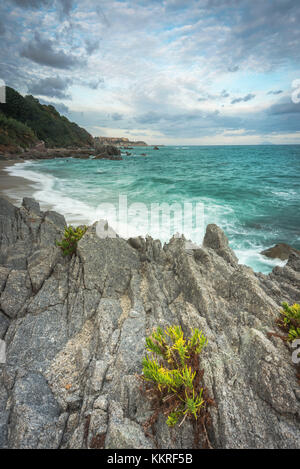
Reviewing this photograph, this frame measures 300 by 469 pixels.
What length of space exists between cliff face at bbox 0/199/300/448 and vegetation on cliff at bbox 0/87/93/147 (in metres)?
66.2

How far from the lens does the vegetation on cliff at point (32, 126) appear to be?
62144 mm

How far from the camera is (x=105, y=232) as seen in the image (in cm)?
678

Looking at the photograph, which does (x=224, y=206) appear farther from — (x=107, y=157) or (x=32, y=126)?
(x=32, y=126)

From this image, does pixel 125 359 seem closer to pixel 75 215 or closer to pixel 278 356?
pixel 278 356

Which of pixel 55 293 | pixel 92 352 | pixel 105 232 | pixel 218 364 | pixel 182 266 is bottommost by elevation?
pixel 92 352

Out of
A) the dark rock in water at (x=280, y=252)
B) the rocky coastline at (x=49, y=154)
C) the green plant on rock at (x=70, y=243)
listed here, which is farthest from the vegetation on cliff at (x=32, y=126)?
the dark rock in water at (x=280, y=252)

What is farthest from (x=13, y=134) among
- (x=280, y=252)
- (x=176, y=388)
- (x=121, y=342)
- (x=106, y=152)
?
(x=176, y=388)

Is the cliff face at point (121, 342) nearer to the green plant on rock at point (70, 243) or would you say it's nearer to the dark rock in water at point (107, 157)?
the green plant on rock at point (70, 243)

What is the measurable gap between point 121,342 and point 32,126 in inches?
4408

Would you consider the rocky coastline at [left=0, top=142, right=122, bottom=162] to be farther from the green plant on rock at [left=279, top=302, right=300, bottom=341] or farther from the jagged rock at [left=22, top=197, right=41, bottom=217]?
the green plant on rock at [left=279, top=302, right=300, bottom=341]

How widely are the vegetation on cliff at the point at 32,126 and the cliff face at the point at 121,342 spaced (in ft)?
217

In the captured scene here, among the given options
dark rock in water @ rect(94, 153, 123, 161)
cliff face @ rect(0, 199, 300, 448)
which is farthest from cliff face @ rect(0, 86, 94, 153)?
cliff face @ rect(0, 199, 300, 448)

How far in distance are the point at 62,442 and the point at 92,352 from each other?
1.42 m

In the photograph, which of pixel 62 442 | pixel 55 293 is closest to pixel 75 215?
pixel 55 293
